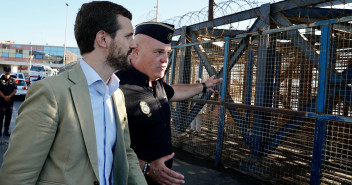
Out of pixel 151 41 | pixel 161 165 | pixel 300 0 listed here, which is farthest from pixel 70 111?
pixel 300 0

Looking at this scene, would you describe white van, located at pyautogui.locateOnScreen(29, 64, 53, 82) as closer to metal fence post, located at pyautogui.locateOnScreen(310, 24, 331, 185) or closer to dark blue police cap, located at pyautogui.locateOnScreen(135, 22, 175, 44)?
dark blue police cap, located at pyautogui.locateOnScreen(135, 22, 175, 44)

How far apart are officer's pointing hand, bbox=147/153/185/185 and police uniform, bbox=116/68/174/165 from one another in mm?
129

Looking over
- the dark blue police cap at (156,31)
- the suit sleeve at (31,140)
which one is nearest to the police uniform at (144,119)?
the dark blue police cap at (156,31)

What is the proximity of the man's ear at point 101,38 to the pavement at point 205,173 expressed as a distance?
3578 millimetres

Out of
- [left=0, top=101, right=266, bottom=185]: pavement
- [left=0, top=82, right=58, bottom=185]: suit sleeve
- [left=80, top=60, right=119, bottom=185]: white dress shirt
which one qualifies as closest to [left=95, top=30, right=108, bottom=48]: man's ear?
[left=80, top=60, right=119, bottom=185]: white dress shirt

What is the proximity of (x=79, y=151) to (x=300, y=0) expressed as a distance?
14.1 feet

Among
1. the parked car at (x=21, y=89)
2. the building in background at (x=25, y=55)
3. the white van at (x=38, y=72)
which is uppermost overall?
the building in background at (x=25, y=55)

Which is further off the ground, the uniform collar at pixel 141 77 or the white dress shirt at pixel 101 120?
the uniform collar at pixel 141 77

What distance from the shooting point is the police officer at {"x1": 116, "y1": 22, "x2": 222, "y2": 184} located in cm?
224

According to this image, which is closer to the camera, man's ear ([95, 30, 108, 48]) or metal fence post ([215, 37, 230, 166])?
man's ear ([95, 30, 108, 48])

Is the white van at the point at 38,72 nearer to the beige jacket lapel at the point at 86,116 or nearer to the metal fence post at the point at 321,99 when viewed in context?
the metal fence post at the point at 321,99

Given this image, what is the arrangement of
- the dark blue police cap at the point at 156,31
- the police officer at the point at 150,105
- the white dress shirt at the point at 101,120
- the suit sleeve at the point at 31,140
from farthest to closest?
the dark blue police cap at the point at 156,31 → the police officer at the point at 150,105 → the white dress shirt at the point at 101,120 → the suit sleeve at the point at 31,140

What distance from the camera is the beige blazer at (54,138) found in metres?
1.17

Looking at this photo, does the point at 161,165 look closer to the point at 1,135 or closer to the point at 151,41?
the point at 151,41
